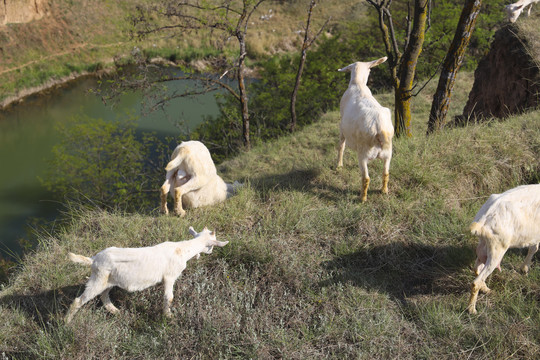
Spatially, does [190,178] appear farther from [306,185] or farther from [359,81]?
[359,81]

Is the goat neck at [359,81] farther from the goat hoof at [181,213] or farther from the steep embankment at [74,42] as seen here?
the steep embankment at [74,42]

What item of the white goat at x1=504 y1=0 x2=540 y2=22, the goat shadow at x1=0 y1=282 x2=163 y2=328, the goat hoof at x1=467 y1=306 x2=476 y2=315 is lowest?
the goat hoof at x1=467 y1=306 x2=476 y2=315

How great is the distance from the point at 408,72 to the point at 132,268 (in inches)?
210

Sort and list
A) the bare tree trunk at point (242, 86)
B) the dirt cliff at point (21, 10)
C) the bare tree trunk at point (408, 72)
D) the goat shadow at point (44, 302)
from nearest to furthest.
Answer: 1. the goat shadow at point (44, 302)
2. the bare tree trunk at point (408, 72)
3. the bare tree trunk at point (242, 86)
4. the dirt cliff at point (21, 10)

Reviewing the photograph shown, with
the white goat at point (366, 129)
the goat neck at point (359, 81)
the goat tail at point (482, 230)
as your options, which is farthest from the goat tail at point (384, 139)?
the goat tail at point (482, 230)

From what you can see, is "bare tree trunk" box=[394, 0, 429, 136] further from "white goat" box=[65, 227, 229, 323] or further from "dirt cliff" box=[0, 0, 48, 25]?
"dirt cliff" box=[0, 0, 48, 25]

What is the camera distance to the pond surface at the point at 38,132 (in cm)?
1271

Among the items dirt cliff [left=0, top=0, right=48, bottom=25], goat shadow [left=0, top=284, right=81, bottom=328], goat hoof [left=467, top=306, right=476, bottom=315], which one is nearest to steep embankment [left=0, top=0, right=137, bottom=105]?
dirt cliff [left=0, top=0, right=48, bottom=25]

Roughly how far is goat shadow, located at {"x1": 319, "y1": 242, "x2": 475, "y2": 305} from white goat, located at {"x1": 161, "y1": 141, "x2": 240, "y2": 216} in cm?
184

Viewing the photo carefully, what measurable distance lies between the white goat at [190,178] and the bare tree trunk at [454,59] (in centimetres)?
373

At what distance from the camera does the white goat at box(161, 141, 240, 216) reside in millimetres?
4605

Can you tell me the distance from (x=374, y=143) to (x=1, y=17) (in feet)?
85.1

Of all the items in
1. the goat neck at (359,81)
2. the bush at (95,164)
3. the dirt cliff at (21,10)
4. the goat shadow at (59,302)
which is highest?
the dirt cliff at (21,10)

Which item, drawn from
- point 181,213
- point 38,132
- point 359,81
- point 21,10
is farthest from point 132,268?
point 21,10
